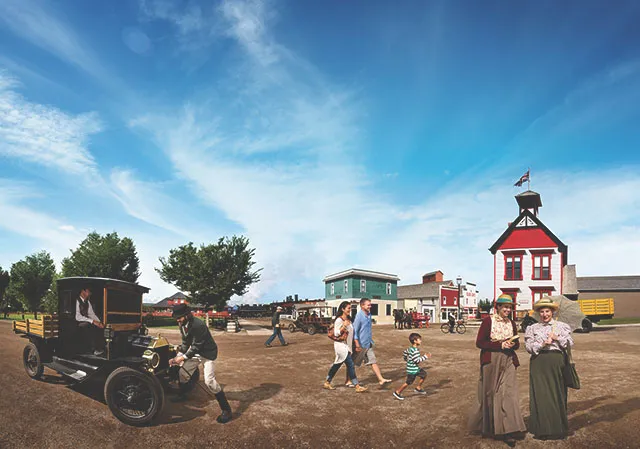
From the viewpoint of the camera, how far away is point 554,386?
539 cm

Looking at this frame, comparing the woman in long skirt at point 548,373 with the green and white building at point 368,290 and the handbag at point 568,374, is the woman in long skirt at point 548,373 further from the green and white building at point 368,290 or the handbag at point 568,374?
the green and white building at point 368,290

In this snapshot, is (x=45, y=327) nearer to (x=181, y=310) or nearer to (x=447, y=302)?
(x=181, y=310)

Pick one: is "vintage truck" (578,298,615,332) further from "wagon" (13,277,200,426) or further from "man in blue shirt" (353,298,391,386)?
"wagon" (13,277,200,426)

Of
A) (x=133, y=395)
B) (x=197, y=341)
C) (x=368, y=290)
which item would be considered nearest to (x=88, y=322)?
(x=133, y=395)

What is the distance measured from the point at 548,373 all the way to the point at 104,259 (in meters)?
37.1

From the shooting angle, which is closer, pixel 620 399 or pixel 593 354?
pixel 620 399

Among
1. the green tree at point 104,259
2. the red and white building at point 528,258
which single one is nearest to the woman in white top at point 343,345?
the red and white building at point 528,258

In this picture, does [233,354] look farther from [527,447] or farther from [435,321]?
[435,321]

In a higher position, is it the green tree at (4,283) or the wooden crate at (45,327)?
the wooden crate at (45,327)

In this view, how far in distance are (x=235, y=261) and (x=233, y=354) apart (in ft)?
52.9

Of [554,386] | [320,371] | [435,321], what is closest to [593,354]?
[320,371]

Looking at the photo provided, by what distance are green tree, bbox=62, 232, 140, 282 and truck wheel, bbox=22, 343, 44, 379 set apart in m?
27.9

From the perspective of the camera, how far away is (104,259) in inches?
1378

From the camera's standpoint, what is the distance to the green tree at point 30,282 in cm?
4319
